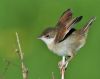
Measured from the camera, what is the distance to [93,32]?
30.8 ft

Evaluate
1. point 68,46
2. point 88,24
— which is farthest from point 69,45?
point 88,24

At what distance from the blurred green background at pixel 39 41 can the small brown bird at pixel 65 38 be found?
1.38 metres

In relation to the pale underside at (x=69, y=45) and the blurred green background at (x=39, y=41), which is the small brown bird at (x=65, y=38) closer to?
the pale underside at (x=69, y=45)

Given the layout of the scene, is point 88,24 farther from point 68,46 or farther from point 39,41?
point 39,41

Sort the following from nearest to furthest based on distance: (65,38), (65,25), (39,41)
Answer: (65,25)
(65,38)
(39,41)

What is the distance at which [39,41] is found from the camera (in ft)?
30.5

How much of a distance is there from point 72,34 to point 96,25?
9.58 ft

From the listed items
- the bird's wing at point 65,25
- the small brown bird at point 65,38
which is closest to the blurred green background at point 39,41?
the small brown bird at point 65,38

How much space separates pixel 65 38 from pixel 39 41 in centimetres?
269

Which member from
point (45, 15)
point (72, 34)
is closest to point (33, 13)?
point (45, 15)

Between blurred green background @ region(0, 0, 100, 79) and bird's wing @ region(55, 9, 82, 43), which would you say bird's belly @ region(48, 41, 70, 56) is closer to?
bird's wing @ region(55, 9, 82, 43)

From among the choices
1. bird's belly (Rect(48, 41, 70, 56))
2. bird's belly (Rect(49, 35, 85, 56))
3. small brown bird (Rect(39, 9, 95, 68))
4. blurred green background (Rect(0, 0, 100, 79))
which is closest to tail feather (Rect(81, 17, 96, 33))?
small brown bird (Rect(39, 9, 95, 68))

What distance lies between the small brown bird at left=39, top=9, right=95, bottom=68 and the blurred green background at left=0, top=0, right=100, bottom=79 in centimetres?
138

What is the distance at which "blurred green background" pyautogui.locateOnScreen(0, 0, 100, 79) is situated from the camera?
863 cm
